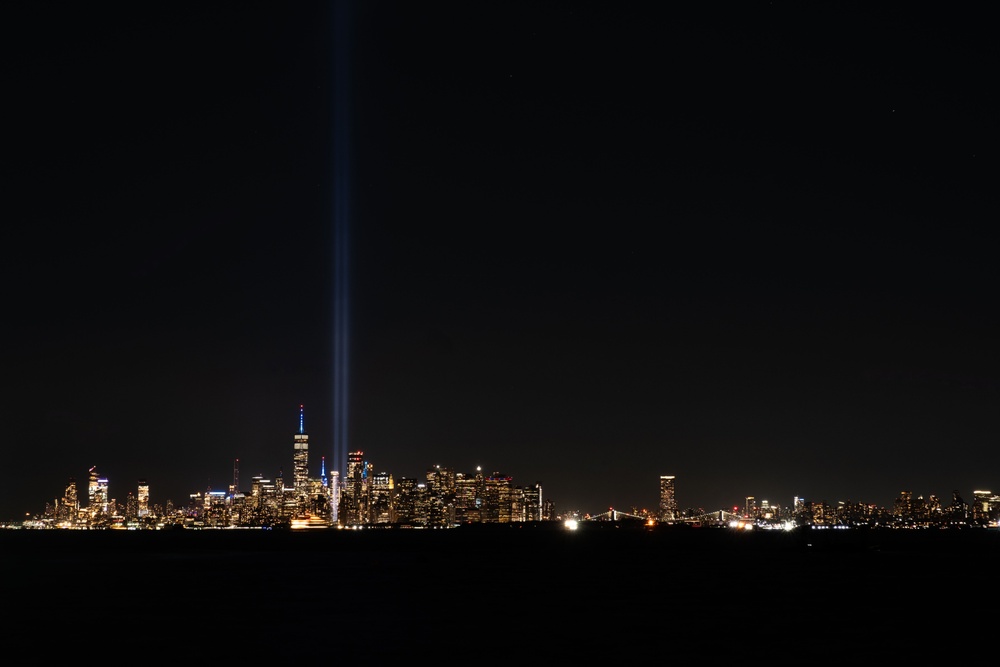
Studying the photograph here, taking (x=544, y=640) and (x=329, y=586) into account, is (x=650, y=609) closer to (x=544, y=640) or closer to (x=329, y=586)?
(x=544, y=640)

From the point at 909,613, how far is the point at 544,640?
1070 inches

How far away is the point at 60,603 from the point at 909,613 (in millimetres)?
56551

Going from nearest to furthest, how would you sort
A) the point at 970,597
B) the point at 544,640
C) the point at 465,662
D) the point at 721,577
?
the point at 465,662
the point at 544,640
the point at 970,597
the point at 721,577

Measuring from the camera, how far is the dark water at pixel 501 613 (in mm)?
54438

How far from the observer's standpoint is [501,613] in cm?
7231

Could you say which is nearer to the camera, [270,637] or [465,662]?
[465,662]

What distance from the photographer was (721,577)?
110 metres

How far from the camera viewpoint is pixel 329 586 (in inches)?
3748

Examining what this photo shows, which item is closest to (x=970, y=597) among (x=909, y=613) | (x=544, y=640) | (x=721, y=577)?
(x=909, y=613)

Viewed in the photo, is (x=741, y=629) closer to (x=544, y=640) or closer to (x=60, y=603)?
(x=544, y=640)

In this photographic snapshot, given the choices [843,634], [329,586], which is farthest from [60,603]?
[843,634]

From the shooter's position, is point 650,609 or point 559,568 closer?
point 650,609

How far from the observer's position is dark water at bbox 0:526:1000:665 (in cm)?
5444

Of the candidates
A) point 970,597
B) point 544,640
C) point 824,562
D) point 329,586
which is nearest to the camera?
point 544,640
